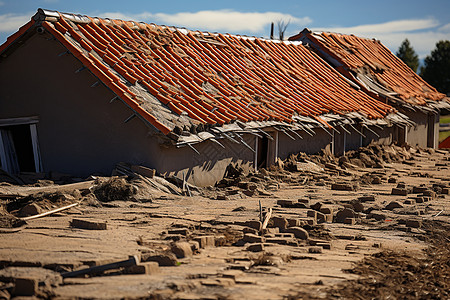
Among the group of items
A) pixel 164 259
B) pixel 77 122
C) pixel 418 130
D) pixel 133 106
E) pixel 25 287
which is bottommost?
pixel 25 287

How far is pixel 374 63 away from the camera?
25875mm

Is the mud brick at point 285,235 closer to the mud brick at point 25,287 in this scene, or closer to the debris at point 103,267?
the debris at point 103,267

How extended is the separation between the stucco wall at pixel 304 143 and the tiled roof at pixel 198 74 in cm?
59

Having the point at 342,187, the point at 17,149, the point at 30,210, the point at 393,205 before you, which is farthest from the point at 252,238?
the point at 17,149

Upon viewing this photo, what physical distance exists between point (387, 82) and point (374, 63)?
1.56m

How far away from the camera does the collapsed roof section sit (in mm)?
13602

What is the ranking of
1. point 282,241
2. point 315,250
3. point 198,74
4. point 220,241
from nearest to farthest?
point 315,250 < point 220,241 < point 282,241 < point 198,74

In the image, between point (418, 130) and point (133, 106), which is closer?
point (133, 106)

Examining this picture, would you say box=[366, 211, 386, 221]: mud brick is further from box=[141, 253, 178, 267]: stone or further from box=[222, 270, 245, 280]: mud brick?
box=[141, 253, 178, 267]: stone

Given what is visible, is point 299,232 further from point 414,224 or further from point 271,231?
point 414,224

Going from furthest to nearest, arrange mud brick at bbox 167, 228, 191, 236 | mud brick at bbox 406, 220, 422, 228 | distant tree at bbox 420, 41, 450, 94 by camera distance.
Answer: distant tree at bbox 420, 41, 450, 94, mud brick at bbox 406, 220, 422, 228, mud brick at bbox 167, 228, 191, 236

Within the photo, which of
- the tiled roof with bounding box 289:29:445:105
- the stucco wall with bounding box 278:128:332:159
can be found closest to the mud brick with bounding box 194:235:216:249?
Result: the stucco wall with bounding box 278:128:332:159

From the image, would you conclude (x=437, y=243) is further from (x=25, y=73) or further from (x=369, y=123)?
(x=369, y=123)

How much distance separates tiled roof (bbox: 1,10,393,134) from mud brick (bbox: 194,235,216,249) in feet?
14.4
